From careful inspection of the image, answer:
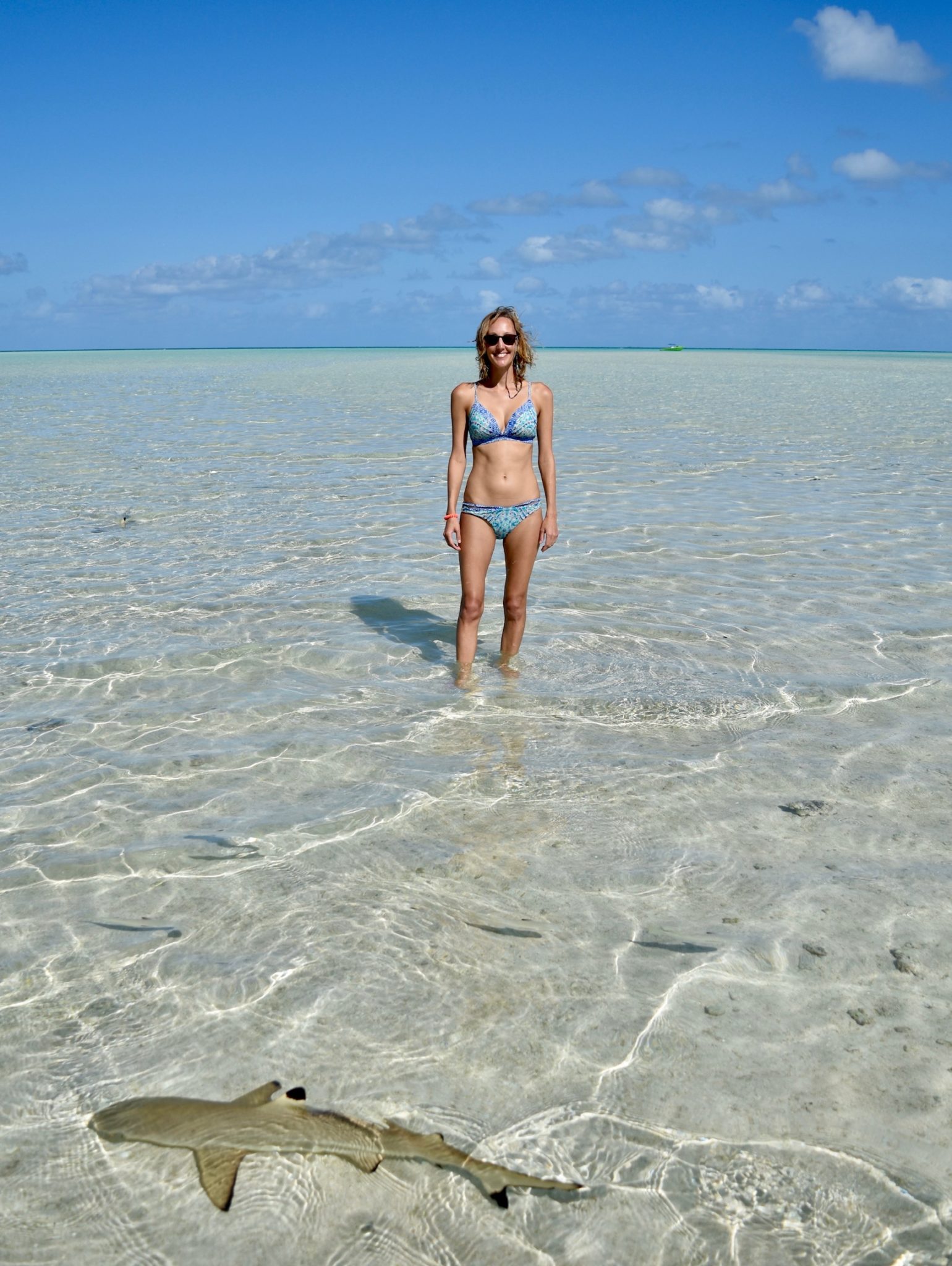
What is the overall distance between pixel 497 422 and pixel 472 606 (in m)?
1.10

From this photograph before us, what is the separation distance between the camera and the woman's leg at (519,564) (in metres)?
6.03

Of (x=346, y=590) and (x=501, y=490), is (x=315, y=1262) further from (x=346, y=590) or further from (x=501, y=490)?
(x=346, y=590)

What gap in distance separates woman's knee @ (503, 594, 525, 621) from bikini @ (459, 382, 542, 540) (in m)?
0.40

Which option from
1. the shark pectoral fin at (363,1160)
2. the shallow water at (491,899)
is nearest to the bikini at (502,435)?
the shallow water at (491,899)

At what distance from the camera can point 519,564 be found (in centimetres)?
608

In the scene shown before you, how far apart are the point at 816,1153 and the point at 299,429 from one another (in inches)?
777

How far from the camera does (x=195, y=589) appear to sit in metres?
8.16

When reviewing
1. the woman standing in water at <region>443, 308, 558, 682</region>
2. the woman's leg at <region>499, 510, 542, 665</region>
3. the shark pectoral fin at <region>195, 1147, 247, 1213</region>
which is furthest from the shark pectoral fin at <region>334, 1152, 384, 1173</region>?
the woman's leg at <region>499, 510, 542, 665</region>

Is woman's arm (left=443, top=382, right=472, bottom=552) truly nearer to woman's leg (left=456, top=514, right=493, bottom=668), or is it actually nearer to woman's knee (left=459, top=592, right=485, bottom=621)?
woman's leg (left=456, top=514, right=493, bottom=668)

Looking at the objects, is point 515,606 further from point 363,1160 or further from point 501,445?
point 363,1160

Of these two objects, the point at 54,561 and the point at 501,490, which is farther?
the point at 54,561

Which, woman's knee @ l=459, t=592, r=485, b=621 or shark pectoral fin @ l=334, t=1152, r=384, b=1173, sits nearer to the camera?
shark pectoral fin @ l=334, t=1152, r=384, b=1173

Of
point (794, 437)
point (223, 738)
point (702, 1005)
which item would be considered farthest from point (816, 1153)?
point (794, 437)

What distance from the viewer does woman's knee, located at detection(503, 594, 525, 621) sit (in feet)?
20.3
